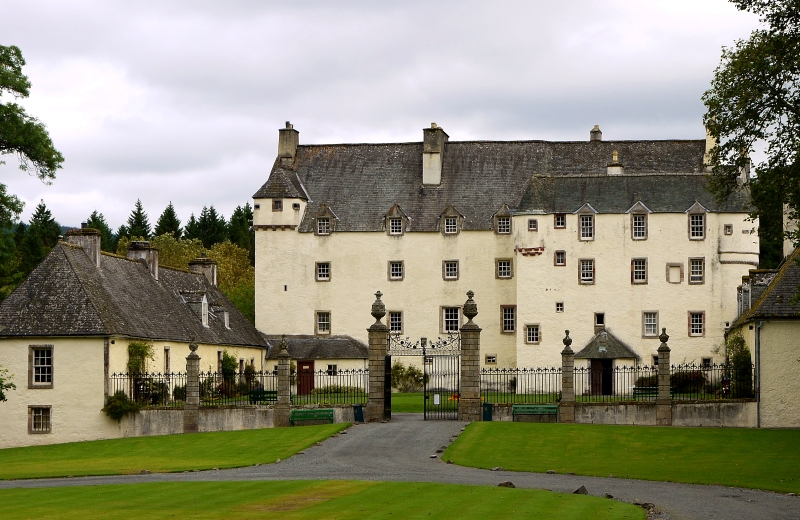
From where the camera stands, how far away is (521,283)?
220 feet

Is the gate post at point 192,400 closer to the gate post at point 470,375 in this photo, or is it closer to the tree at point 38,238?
the gate post at point 470,375

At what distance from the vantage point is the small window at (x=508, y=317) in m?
68.7

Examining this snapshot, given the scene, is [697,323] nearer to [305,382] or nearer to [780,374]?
[305,382]

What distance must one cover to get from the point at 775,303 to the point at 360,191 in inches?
1308

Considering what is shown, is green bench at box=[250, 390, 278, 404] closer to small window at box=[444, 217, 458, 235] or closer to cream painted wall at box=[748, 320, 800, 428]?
cream painted wall at box=[748, 320, 800, 428]

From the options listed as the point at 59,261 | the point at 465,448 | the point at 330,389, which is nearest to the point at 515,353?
the point at 330,389

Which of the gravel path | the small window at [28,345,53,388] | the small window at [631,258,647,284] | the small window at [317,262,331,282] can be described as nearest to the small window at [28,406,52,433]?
the small window at [28,345,53,388]

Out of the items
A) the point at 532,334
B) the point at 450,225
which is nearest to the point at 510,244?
the point at 450,225

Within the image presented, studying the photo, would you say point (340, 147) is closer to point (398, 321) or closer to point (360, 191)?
point (360, 191)

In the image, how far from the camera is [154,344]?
1939 inches

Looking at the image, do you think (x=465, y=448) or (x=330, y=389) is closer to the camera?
(x=465, y=448)

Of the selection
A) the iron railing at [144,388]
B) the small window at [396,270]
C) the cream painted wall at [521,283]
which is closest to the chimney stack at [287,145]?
the cream painted wall at [521,283]

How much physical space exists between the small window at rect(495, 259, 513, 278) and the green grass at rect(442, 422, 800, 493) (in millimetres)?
29057

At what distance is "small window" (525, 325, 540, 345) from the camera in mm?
66938
